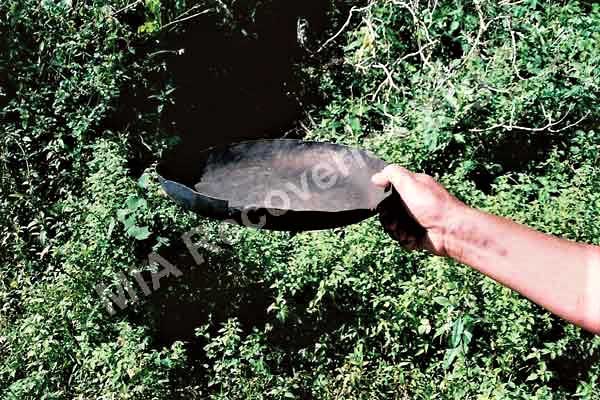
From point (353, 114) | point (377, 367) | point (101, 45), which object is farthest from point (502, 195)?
point (101, 45)

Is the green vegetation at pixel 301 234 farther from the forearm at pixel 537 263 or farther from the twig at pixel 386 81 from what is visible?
the forearm at pixel 537 263

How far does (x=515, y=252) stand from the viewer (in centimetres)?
181

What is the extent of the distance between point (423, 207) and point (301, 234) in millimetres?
1560

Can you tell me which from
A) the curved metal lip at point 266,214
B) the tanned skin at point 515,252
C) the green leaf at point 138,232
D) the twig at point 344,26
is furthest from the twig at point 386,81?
the tanned skin at point 515,252

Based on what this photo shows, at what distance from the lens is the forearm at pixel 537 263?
1.65 metres

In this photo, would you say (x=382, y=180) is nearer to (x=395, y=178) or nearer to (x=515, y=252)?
(x=395, y=178)

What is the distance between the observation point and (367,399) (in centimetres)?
336

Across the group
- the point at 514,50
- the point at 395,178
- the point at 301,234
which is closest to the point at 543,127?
the point at 514,50

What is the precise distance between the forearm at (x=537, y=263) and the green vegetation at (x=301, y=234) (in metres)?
1.33

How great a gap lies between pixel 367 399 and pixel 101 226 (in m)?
1.31

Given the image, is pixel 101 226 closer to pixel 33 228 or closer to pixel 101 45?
pixel 33 228

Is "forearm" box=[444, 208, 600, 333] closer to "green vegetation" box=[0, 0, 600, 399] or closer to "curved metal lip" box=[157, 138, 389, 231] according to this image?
"curved metal lip" box=[157, 138, 389, 231]

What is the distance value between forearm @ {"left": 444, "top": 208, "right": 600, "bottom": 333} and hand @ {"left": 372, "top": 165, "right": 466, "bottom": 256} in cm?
11

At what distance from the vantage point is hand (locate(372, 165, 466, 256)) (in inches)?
84.6
